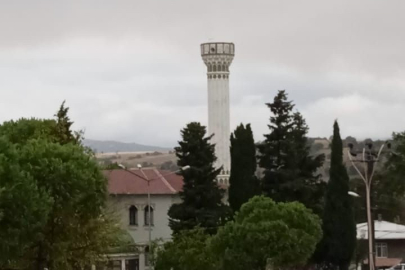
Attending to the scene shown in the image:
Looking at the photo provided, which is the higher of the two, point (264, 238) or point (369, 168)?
point (369, 168)

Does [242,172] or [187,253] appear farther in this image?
[242,172]

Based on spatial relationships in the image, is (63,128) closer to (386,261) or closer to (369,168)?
(369,168)

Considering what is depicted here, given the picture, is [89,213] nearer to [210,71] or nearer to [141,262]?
[141,262]

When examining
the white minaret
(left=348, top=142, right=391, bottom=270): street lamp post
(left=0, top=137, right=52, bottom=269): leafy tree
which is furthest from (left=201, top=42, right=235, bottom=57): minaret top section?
(left=0, top=137, right=52, bottom=269): leafy tree

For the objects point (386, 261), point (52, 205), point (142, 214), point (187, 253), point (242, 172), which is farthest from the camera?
point (142, 214)

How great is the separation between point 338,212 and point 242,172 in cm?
488

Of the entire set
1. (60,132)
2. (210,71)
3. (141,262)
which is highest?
(210,71)

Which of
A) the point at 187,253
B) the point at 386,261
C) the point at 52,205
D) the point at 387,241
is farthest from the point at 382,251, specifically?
the point at 52,205

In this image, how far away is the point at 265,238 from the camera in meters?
45.1

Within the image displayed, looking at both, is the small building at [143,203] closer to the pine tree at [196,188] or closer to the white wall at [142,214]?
the white wall at [142,214]

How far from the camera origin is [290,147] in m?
60.3

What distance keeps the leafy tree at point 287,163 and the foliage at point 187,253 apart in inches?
316

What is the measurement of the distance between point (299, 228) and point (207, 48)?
143ft

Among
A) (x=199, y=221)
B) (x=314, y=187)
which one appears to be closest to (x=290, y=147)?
(x=314, y=187)
